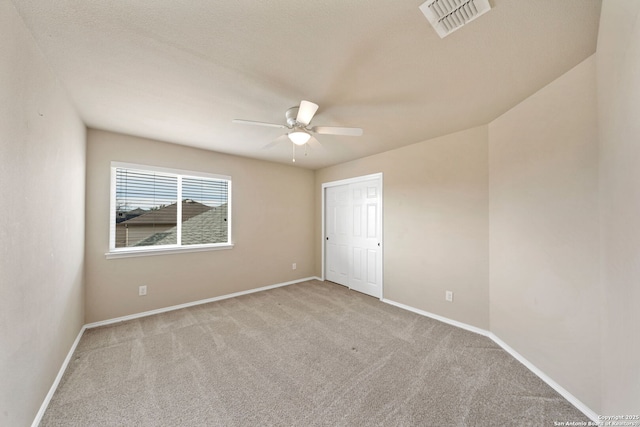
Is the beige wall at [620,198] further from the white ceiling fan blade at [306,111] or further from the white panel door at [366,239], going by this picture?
the white panel door at [366,239]

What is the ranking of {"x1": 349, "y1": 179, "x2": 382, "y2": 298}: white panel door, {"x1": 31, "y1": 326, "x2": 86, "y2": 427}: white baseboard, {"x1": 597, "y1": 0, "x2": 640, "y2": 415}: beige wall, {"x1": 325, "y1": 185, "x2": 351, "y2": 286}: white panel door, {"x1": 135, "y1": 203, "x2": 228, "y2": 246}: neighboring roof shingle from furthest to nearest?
{"x1": 325, "y1": 185, "x2": 351, "y2": 286}: white panel door < {"x1": 349, "y1": 179, "x2": 382, "y2": 298}: white panel door < {"x1": 135, "y1": 203, "x2": 228, "y2": 246}: neighboring roof shingle < {"x1": 31, "y1": 326, "x2": 86, "y2": 427}: white baseboard < {"x1": 597, "y1": 0, "x2": 640, "y2": 415}: beige wall

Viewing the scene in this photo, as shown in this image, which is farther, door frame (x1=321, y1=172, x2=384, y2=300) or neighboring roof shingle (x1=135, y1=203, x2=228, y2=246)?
door frame (x1=321, y1=172, x2=384, y2=300)

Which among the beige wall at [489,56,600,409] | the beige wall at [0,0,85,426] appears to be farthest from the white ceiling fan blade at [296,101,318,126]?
the beige wall at [489,56,600,409]

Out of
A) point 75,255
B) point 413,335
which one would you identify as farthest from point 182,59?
point 413,335

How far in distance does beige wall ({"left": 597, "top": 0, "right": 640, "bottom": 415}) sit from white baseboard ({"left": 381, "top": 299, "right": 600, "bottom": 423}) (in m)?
0.16

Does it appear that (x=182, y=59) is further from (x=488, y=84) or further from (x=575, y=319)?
(x=575, y=319)

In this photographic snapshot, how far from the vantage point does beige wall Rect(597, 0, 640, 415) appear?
977 mm

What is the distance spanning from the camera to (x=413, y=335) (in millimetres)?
2574

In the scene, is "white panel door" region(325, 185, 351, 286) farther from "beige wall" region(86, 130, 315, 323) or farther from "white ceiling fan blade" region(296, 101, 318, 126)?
"white ceiling fan blade" region(296, 101, 318, 126)

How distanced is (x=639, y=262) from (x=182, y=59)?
2.64 m

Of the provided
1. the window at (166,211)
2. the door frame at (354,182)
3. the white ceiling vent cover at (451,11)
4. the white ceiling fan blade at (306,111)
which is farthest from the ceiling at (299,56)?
the door frame at (354,182)

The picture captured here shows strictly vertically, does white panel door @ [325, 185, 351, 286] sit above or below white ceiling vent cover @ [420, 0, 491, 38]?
below

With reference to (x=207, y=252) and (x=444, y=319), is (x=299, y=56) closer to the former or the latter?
(x=207, y=252)

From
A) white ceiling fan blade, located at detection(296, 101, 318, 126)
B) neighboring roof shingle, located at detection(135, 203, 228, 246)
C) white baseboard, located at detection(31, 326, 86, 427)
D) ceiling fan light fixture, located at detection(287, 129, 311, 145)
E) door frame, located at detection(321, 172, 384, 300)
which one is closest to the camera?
white baseboard, located at detection(31, 326, 86, 427)
